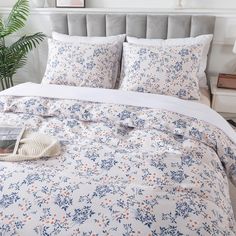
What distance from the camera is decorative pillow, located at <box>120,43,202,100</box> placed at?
77.1 inches

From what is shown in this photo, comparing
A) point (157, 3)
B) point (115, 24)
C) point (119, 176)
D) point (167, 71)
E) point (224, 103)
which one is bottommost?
point (224, 103)

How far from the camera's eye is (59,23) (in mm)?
2471

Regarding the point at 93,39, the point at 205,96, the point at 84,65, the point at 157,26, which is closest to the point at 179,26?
the point at 157,26

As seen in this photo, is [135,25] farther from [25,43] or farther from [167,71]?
[25,43]

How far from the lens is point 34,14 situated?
103 inches

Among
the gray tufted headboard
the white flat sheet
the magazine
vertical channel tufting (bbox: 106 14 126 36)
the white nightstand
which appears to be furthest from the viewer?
vertical channel tufting (bbox: 106 14 126 36)

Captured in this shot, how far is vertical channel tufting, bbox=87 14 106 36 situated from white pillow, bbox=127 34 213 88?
0.29 meters

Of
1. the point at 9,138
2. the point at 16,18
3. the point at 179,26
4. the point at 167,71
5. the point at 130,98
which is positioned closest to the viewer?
the point at 9,138

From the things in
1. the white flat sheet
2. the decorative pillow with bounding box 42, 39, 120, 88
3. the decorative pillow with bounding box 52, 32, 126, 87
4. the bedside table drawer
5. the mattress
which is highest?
the decorative pillow with bounding box 52, 32, 126, 87

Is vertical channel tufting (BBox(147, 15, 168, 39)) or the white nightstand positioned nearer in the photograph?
the white nightstand

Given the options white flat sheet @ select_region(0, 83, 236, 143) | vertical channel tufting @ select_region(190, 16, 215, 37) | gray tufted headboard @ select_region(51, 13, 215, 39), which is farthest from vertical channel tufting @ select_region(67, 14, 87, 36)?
vertical channel tufting @ select_region(190, 16, 215, 37)

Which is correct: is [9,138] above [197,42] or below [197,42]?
below

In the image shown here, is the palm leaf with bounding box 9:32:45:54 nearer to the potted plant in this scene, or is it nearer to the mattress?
the potted plant

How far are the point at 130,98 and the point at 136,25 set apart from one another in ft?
2.68
